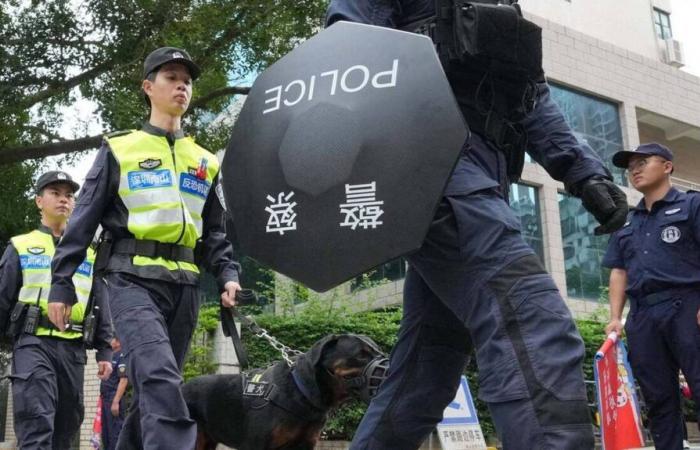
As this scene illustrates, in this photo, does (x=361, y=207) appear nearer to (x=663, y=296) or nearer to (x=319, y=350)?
(x=319, y=350)

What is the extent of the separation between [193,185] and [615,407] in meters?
3.70

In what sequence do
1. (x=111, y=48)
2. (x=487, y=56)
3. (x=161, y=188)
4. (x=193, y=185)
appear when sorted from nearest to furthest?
(x=487, y=56) → (x=161, y=188) → (x=193, y=185) → (x=111, y=48)

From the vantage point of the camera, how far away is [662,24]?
32094mm

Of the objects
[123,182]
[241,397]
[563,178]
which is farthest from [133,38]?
[563,178]

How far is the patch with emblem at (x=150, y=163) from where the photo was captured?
13.3 ft

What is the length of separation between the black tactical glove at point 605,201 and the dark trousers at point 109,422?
7750 millimetres

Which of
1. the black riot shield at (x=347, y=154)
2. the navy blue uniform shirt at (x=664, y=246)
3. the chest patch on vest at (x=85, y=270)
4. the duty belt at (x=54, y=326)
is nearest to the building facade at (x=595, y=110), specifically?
the chest patch on vest at (x=85, y=270)

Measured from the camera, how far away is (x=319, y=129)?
237 centimetres

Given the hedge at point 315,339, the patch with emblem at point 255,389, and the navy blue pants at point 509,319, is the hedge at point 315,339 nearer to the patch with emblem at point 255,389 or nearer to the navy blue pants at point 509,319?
the patch with emblem at point 255,389

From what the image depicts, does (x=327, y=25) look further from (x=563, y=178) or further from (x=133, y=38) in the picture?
(x=133, y=38)

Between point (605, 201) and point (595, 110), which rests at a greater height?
point (595, 110)

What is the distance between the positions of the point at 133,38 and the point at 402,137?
31.7 ft

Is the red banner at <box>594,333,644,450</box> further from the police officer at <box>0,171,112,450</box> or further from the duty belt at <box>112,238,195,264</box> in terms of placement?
the police officer at <box>0,171,112,450</box>

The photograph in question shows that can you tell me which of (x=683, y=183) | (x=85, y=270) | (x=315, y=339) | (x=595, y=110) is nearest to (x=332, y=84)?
(x=85, y=270)
